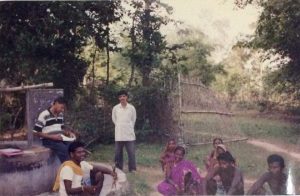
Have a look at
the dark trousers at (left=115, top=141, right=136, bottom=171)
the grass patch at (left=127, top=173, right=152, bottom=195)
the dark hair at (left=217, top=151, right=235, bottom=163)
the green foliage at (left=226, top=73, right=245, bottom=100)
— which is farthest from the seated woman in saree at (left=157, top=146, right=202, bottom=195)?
the green foliage at (left=226, top=73, right=245, bottom=100)

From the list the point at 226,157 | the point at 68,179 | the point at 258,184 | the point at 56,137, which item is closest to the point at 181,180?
the point at 226,157

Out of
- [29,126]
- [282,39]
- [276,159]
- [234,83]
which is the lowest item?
[276,159]

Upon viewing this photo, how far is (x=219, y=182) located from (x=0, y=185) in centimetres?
207

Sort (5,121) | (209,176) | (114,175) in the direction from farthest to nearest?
(5,121) → (209,176) → (114,175)

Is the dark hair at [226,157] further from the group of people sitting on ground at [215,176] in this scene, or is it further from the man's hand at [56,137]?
the man's hand at [56,137]

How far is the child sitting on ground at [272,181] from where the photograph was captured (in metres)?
3.93

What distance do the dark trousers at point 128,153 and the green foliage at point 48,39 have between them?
2.44ft

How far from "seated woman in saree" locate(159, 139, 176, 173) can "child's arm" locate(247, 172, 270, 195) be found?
810mm

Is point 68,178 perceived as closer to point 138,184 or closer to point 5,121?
point 138,184

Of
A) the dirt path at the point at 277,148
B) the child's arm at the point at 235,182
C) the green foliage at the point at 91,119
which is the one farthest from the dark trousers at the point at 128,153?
the dirt path at the point at 277,148

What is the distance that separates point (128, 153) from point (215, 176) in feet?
2.99

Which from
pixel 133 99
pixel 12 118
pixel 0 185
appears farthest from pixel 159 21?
pixel 0 185

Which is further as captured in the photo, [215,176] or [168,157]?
[168,157]

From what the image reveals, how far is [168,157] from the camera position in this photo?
416 centimetres
